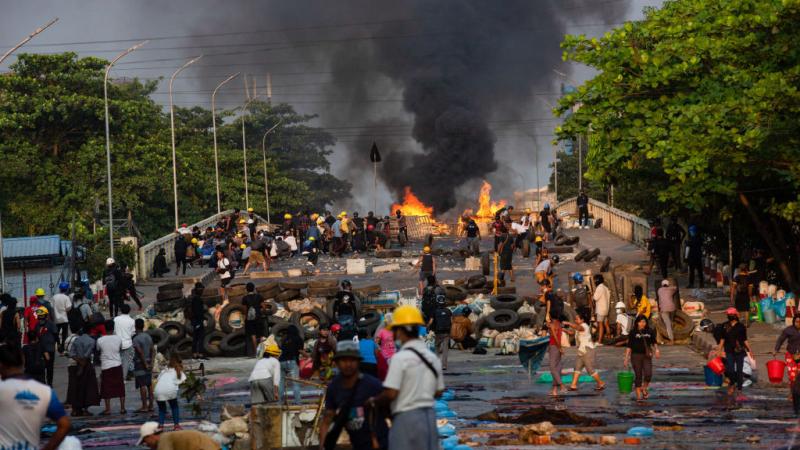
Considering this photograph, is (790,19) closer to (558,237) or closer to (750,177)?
(750,177)

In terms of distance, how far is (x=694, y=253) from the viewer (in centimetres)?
3853

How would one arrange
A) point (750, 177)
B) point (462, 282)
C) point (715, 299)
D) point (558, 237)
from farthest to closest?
point (558, 237)
point (462, 282)
point (715, 299)
point (750, 177)

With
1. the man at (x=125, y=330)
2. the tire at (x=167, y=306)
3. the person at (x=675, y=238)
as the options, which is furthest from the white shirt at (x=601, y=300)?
the tire at (x=167, y=306)

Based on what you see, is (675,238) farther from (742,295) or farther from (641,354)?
(641,354)

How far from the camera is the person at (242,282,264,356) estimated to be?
28.8 meters

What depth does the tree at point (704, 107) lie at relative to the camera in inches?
1166

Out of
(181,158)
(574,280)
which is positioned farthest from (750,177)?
(181,158)

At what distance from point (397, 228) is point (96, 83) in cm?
2773

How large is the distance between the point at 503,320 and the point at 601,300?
9.77 feet

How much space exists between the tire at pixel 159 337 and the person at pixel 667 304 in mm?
9872

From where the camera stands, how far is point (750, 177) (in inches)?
1319

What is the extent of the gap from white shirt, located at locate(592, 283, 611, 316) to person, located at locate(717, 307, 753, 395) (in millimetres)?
7805

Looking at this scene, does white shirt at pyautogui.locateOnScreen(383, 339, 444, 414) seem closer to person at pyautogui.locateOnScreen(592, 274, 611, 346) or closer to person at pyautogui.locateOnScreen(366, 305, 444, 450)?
person at pyautogui.locateOnScreen(366, 305, 444, 450)

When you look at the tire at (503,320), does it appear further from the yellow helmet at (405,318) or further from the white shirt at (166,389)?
the yellow helmet at (405,318)
